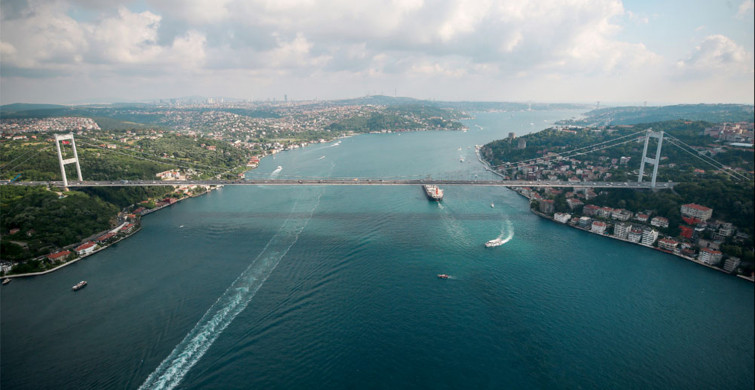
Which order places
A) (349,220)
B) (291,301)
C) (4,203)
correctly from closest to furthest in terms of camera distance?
1. (291,301)
2. (4,203)
3. (349,220)

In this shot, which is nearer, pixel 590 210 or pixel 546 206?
pixel 590 210

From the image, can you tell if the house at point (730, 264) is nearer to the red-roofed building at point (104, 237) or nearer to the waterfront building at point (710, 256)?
the waterfront building at point (710, 256)

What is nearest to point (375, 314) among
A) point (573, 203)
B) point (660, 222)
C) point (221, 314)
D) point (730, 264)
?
point (221, 314)

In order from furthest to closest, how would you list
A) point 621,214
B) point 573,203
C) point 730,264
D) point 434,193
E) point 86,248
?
1. point 434,193
2. point 573,203
3. point 621,214
4. point 86,248
5. point 730,264

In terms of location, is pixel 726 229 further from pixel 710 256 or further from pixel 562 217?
pixel 562 217

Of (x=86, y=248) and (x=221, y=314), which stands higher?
(x=86, y=248)

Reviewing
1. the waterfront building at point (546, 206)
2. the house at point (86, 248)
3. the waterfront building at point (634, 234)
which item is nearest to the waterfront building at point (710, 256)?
the waterfront building at point (634, 234)

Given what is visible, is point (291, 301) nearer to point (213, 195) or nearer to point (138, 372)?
point (138, 372)

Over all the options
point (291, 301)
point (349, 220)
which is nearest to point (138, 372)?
point (291, 301)
